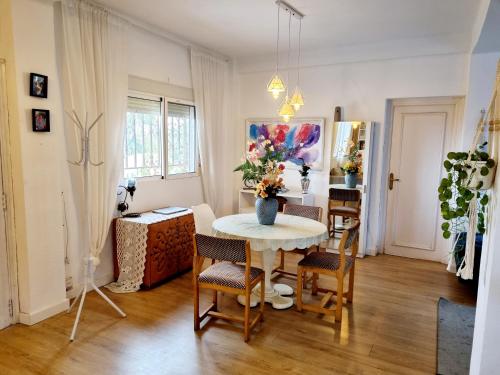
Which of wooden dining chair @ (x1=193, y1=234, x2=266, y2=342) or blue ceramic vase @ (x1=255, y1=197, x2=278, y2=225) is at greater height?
blue ceramic vase @ (x1=255, y1=197, x2=278, y2=225)

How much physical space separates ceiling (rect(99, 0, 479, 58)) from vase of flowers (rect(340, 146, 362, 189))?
1435mm

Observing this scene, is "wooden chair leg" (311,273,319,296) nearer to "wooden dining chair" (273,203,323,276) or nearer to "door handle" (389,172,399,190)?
"wooden dining chair" (273,203,323,276)

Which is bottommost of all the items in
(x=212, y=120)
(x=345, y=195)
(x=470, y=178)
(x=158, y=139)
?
(x=345, y=195)

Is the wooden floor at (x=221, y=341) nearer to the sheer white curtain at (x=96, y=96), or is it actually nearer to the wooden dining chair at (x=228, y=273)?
the wooden dining chair at (x=228, y=273)

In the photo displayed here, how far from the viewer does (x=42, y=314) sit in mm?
3014

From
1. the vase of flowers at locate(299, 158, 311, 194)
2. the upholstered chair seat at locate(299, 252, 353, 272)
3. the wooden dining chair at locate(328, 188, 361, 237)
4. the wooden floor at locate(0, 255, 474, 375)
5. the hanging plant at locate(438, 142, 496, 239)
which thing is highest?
the hanging plant at locate(438, 142, 496, 239)

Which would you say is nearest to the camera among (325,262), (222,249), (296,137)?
(222,249)

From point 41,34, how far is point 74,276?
7.10 ft

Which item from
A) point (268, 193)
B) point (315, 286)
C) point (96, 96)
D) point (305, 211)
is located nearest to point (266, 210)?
point (268, 193)

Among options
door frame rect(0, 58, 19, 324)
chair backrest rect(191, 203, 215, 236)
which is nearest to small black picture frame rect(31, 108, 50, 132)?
door frame rect(0, 58, 19, 324)

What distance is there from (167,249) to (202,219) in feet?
1.81

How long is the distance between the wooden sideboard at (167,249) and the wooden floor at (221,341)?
0.23 meters

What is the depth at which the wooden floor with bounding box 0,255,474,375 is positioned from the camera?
8.06ft

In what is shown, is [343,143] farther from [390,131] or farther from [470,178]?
[470,178]
